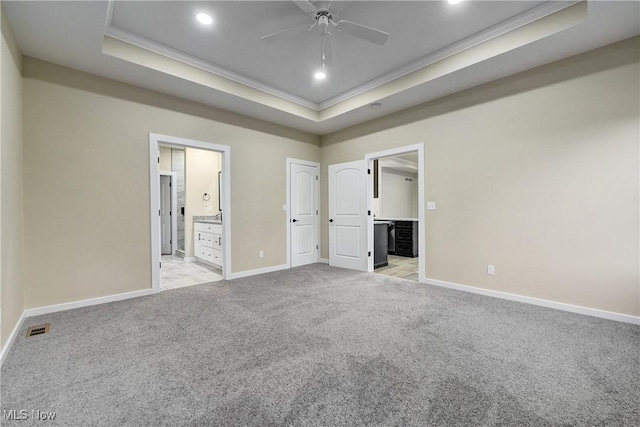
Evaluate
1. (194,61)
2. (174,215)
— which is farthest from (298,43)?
(174,215)

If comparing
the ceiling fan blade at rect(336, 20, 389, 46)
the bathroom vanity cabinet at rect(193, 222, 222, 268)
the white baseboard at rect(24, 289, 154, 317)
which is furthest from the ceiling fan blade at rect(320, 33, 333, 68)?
the white baseboard at rect(24, 289, 154, 317)

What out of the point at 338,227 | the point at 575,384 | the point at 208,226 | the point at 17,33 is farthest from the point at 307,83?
the point at 575,384

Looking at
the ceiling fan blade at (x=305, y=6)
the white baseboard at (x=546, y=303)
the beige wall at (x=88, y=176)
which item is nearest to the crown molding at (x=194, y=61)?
the beige wall at (x=88, y=176)

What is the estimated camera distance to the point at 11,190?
7.84 ft

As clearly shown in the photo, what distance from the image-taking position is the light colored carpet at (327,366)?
4.84 ft

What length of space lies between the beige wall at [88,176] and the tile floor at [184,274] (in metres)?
0.67

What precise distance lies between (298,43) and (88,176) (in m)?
2.86

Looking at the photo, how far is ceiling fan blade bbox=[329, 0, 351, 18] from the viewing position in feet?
8.21

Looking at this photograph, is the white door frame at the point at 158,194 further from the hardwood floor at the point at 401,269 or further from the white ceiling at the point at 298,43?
the hardwood floor at the point at 401,269

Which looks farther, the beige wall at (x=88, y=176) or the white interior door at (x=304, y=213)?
the white interior door at (x=304, y=213)

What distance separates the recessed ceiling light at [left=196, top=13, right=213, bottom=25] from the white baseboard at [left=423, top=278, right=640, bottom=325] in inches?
164

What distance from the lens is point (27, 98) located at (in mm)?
2848
